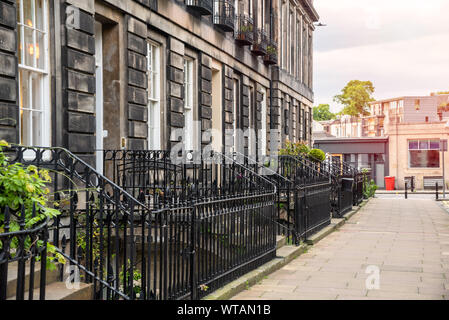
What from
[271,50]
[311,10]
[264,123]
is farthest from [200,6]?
[311,10]

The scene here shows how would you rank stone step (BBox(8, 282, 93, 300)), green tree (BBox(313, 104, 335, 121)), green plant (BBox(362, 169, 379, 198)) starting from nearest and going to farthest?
stone step (BBox(8, 282, 93, 300)) → green plant (BBox(362, 169, 379, 198)) → green tree (BBox(313, 104, 335, 121))

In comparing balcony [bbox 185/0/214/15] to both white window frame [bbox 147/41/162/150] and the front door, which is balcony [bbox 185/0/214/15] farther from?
the front door

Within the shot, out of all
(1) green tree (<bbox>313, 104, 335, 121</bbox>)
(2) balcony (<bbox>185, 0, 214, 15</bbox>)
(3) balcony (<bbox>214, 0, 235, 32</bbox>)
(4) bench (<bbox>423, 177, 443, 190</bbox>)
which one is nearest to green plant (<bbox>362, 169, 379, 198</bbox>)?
(3) balcony (<bbox>214, 0, 235, 32</bbox>)

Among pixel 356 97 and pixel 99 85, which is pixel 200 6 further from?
pixel 356 97

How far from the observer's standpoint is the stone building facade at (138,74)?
8.00 metres

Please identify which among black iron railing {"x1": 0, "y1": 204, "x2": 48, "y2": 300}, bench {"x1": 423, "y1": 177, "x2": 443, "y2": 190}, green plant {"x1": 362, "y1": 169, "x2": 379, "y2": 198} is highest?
black iron railing {"x1": 0, "y1": 204, "x2": 48, "y2": 300}

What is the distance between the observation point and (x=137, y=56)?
36.3 feet

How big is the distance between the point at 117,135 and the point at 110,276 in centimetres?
499

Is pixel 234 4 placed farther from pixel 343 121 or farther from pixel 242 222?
pixel 343 121

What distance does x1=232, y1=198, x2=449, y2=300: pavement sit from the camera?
760 cm

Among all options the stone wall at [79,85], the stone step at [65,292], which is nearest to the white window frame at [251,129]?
the stone wall at [79,85]

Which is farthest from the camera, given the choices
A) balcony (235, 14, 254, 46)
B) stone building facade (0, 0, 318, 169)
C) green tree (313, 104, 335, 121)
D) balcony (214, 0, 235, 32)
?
green tree (313, 104, 335, 121)

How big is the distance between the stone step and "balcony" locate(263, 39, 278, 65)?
1662 centimetres

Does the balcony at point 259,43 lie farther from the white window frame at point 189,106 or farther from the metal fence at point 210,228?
the metal fence at point 210,228
